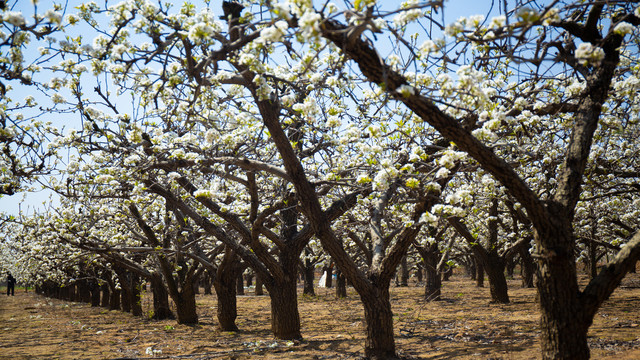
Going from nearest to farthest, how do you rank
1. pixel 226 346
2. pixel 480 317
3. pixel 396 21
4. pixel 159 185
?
1. pixel 396 21
2. pixel 159 185
3. pixel 226 346
4. pixel 480 317

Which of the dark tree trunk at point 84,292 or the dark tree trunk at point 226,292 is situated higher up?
the dark tree trunk at point 226,292

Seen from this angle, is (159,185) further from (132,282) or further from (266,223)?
(132,282)

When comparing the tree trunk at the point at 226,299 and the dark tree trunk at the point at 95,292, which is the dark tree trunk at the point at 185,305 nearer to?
the tree trunk at the point at 226,299

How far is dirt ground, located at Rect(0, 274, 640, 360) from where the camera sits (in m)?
8.12

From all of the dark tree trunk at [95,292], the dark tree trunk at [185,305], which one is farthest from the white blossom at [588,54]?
the dark tree trunk at [95,292]

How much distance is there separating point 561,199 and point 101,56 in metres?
5.81

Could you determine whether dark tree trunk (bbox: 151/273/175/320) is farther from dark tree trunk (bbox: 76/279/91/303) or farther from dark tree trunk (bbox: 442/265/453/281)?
dark tree trunk (bbox: 442/265/453/281)

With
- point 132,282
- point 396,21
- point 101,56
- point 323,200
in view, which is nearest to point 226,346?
point 323,200

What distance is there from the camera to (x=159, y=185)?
861 cm

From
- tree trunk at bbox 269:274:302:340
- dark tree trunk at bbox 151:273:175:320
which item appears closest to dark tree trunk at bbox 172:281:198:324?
dark tree trunk at bbox 151:273:175:320

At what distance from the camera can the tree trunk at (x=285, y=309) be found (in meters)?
9.51

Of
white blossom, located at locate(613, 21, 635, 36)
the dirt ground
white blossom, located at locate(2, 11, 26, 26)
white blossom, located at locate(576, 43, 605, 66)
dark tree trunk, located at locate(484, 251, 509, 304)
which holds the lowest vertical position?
the dirt ground

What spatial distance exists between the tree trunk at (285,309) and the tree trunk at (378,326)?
2880 millimetres

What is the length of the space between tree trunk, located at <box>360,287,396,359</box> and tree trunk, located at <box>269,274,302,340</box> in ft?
9.45
